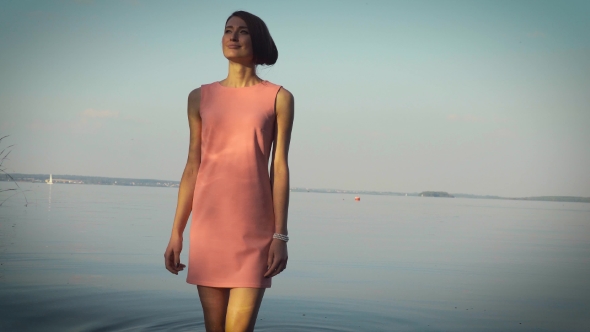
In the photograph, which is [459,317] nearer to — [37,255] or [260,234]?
[260,234]

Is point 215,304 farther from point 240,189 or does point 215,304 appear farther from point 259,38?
point 259,38

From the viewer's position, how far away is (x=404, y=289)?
26.2ft

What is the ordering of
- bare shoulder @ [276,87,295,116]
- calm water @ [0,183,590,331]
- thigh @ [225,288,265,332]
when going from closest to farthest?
thigh @ [225,288,265,332]
bare shoulder @ [276,87,295,116]
calm water @ [0,183,590,331]

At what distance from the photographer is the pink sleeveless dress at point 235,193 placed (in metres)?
2.80

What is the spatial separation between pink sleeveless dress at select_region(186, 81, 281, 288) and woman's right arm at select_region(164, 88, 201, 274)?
71mm

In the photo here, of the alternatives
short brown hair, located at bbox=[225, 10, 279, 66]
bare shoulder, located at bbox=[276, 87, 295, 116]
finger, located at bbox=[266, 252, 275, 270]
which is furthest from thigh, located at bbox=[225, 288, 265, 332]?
short brown hair, located at bbox=[225, 10, 279, 66]

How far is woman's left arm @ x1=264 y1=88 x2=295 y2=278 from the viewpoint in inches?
110

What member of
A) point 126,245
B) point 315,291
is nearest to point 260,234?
point 315,291

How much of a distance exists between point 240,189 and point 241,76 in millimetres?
461

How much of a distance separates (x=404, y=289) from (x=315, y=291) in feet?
3.43

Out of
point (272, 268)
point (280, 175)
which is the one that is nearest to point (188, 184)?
point (280, 175)

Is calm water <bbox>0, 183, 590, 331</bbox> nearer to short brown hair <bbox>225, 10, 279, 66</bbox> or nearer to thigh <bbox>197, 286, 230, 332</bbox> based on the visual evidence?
thigh <bbox>197, 286, 230, 332</bbox>

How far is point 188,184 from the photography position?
2986 mm

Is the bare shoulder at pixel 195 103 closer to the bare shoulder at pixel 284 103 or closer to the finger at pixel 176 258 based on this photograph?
the bare shoulder at pixel 284 103
